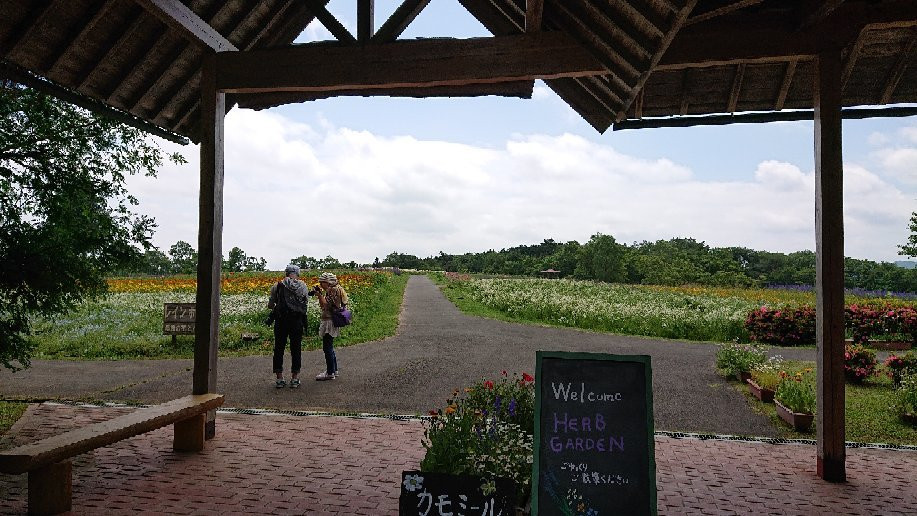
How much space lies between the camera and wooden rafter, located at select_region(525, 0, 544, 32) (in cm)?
550

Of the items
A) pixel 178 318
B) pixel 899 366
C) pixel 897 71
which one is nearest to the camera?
pixel 897 71

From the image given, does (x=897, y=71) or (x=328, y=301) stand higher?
(x=897, y=71)

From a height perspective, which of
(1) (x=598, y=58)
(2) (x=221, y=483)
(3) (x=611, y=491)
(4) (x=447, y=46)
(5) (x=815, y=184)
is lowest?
(2) (x=221, y=483)

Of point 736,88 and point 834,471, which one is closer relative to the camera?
point 834,471

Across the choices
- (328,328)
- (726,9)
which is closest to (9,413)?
(328,328)

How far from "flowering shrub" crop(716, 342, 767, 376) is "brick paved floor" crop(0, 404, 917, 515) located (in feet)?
11.9

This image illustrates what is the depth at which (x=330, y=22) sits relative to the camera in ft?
22.6

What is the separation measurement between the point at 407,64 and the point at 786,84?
4.14m

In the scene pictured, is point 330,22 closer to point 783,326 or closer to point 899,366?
point 899,366

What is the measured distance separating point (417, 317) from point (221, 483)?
14209 millimetres

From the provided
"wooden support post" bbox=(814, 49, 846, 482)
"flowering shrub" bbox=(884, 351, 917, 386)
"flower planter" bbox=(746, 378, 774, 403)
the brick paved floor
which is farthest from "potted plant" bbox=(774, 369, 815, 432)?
"flowering shrub" bbox=(884, 351, 917, 386)

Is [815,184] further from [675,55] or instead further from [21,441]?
[21,441]

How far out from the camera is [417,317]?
778 inches

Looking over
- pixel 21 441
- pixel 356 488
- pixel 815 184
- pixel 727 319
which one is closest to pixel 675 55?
pixel 815 184
